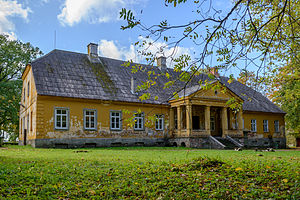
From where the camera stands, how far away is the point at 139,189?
5.96m

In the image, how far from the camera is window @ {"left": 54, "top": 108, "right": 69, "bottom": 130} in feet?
68.1

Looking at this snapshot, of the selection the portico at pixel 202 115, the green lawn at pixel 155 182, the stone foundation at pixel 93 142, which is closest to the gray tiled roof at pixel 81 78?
the portico at pixel 202 115

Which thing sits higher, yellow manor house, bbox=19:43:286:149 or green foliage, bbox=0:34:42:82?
green foliage, bbox=0:34:42:82

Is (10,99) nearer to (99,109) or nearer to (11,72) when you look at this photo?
(11,72)

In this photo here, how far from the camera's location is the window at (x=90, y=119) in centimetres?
2190

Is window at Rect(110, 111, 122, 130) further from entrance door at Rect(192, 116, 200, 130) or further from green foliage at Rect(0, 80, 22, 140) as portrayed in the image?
green foliage at Rect(0, 80, 22, 140)

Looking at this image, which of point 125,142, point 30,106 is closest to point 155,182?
point 125,142

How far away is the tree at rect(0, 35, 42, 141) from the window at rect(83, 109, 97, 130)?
11.4 metres

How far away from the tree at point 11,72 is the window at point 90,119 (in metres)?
11.4

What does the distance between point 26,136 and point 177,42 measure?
21875 mm

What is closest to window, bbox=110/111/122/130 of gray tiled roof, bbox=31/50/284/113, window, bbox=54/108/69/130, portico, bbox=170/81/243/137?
gray tiled roof, bbox=31/50/284/113

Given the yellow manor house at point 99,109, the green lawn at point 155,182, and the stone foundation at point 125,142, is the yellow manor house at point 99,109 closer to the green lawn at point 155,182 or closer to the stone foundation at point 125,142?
the stone foundation at point 125,142

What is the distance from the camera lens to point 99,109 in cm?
2255

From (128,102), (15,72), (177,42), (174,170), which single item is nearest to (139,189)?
(174,170)
